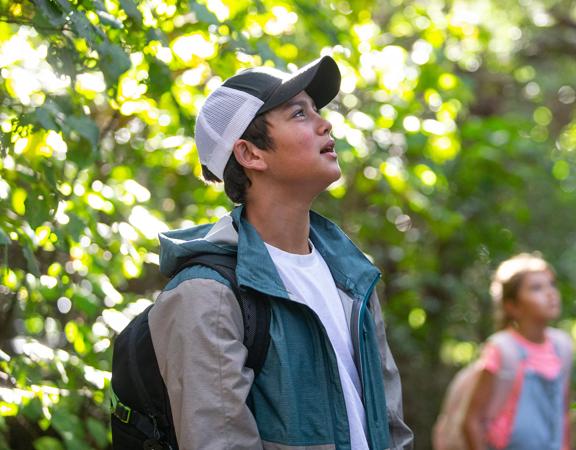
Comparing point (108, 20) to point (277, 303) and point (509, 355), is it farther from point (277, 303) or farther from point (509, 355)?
point (509, 355)

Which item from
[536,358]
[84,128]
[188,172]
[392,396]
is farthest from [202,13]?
[188,172]

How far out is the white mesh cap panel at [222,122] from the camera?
266 centimetres

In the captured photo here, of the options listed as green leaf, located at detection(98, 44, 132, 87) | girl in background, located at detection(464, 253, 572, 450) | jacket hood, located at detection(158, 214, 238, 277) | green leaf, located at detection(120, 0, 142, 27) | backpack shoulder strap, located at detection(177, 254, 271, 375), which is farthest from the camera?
girl in background, located at detection(464, 253, 572, 450)

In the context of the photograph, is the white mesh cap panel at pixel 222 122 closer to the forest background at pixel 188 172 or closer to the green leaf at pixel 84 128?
the forest background at pixel 188 172

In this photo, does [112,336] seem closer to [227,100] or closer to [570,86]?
[227,100]

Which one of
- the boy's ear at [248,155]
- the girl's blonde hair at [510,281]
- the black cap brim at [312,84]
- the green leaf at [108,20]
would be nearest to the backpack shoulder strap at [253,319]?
the boy's ear at [248,155]

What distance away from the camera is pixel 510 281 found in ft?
18.1

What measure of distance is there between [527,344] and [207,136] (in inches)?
117

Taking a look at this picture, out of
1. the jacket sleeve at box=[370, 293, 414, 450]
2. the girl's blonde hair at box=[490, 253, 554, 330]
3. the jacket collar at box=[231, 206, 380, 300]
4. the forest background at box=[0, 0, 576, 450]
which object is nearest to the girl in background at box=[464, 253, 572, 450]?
the girl's blonde hair at box=[490, 253, 554, 330]

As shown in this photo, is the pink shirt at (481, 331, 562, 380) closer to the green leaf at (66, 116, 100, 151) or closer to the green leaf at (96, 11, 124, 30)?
the green leaf at (66, 116, 100, 151)

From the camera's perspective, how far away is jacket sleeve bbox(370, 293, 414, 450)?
270 cm

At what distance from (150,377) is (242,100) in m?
0.80

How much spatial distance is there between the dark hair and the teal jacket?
160 mm

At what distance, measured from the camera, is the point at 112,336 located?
4.07m
